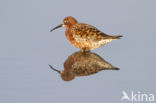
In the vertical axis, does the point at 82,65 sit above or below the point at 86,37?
below

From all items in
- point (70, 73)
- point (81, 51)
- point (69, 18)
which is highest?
point (69, 18)

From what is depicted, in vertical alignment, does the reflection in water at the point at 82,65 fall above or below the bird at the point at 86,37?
below

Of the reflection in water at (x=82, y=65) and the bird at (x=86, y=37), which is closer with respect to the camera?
the reflection in water at (x=82, y=65)

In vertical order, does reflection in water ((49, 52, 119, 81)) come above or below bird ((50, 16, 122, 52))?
below

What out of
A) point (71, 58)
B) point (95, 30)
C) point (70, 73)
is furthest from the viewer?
A: point (95, 30)

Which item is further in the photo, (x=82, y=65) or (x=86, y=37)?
(x=86, y=37)

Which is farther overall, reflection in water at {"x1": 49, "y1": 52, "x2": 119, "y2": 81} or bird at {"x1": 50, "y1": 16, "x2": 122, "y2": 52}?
bird at {"x1": 50, "y1": 16, "x2": 122, "y2": 52}

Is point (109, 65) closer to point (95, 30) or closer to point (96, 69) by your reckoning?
point (96, 69)

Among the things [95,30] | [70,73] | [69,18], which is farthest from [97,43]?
[70,73]
